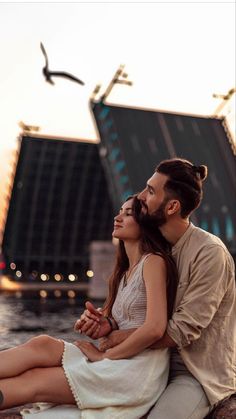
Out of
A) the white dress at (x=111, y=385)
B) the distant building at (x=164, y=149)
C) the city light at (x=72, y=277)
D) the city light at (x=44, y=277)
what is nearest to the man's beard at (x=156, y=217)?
the white dress at (x=111, y=385)

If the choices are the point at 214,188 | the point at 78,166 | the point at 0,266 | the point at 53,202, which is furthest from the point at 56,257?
the point at 214,188

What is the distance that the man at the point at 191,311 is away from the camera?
3006 millimetres

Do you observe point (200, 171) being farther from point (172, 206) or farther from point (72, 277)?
point (72, 277)

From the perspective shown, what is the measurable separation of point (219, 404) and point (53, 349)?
0.95m

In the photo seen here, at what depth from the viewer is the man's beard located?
3.21 m

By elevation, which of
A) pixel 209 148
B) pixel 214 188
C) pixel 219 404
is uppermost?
pixel 209 148

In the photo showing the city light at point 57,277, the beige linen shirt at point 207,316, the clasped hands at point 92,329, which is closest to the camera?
the beige linen shirt at point 207,316

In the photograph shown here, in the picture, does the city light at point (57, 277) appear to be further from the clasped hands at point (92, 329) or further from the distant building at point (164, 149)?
the clasped hands at point (92, 329)

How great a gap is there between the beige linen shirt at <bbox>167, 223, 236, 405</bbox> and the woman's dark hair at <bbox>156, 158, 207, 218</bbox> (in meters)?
0.21

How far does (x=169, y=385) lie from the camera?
3.08 m

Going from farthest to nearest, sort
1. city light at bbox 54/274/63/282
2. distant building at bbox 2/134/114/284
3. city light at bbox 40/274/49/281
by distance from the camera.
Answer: city light at bbox 54/274/63/282 < city light at bbox 40/274/49/281 < distant building at bbox 2/134/114/284

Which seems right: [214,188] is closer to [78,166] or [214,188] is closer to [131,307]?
[78,166]

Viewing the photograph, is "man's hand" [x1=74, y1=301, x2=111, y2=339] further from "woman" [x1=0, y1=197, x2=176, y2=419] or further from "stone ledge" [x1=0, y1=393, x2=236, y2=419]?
"stone ledge" [x1=0, y1=393, x2=236, y2=419]

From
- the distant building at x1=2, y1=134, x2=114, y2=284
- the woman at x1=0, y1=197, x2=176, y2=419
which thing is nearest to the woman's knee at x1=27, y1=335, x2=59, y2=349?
the woman at x1=0, y1=197, x2=176, y2=419
